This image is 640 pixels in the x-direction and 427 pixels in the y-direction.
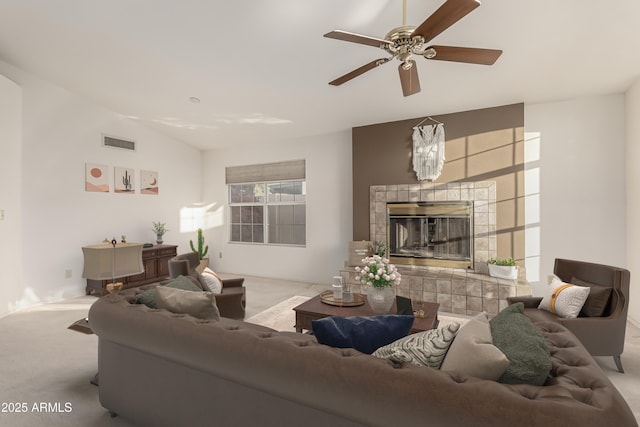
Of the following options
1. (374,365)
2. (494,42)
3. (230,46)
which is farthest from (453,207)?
(374,365)

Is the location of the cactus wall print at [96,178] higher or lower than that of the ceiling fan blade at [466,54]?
lower

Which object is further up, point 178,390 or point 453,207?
point 453,207

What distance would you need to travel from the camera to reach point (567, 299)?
2621 mm

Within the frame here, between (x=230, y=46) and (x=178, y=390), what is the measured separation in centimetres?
313

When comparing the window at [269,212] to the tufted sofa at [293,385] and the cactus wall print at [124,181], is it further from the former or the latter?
the tufted sofa at [293,385]

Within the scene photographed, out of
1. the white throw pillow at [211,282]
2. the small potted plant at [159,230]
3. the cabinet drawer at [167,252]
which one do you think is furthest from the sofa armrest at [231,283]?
the small potted plant at [159,230]

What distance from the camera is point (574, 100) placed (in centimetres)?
413

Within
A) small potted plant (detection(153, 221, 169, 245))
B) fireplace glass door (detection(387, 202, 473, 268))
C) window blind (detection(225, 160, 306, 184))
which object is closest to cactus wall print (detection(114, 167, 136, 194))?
small potted plant (detection(153, 221, 169, 245))

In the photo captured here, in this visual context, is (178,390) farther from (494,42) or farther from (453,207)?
(453,207)

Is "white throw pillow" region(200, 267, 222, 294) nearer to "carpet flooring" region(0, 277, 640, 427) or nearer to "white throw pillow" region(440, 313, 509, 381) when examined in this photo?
"carpet flooring" region(0, 277, 640, 427)

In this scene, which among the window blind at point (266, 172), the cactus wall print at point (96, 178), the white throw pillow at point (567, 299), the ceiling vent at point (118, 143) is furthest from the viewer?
the window blind at point (266, 172)

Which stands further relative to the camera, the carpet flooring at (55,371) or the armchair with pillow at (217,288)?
the armchair with pillow at (217,288)

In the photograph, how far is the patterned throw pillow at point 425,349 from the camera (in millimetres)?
1222

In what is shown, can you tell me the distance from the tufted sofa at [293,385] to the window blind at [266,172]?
169 inches
